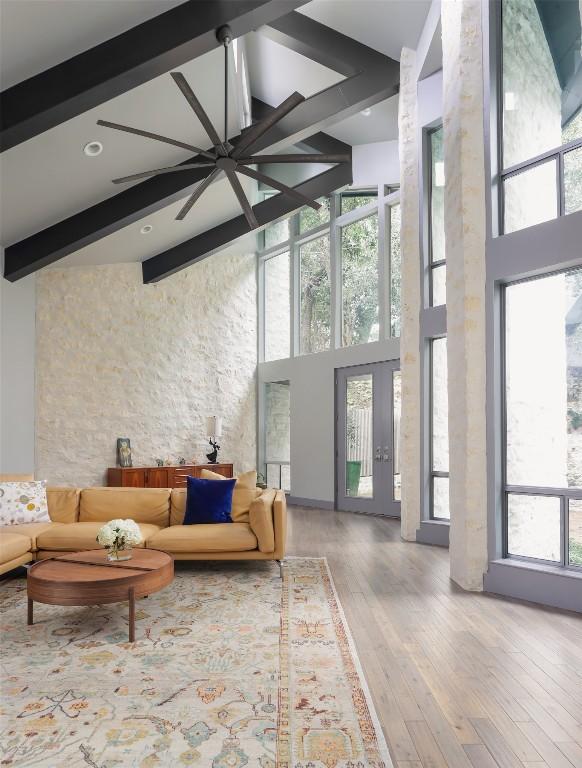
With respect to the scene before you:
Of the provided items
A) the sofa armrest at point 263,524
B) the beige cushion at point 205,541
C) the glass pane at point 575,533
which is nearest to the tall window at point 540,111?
the glass pane at point 575,533

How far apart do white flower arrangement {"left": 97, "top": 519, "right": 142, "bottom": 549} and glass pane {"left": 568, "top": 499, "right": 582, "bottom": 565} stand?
312 cm

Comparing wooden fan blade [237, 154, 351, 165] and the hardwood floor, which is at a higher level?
wooden fan blade [237, 154, 351, 165]

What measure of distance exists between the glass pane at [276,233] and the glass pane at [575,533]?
24.9ft

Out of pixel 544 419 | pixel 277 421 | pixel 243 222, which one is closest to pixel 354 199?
pixel 243 222

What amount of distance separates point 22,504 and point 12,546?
2.77 ft

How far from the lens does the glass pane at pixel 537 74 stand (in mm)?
4652

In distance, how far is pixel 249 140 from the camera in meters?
4.76

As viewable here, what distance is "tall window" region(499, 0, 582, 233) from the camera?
459 cm

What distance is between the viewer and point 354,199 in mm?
9781

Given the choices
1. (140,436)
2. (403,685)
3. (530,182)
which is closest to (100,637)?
(403,685)

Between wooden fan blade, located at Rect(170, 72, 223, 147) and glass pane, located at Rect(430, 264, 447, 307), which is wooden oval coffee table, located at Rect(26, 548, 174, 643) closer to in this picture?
wooden fan blade, located at Rect(170, 72, 223, 147)

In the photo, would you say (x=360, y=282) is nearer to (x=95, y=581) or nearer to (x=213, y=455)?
(x=213, y=455)

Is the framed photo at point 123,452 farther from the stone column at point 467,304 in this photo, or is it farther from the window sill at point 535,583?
the window sill at point 535,583

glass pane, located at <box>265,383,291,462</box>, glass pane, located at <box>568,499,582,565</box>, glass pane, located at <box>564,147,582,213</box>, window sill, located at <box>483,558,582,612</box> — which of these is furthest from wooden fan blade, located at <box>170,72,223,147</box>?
glass pane, located at <box>265,383,291,462</box>
